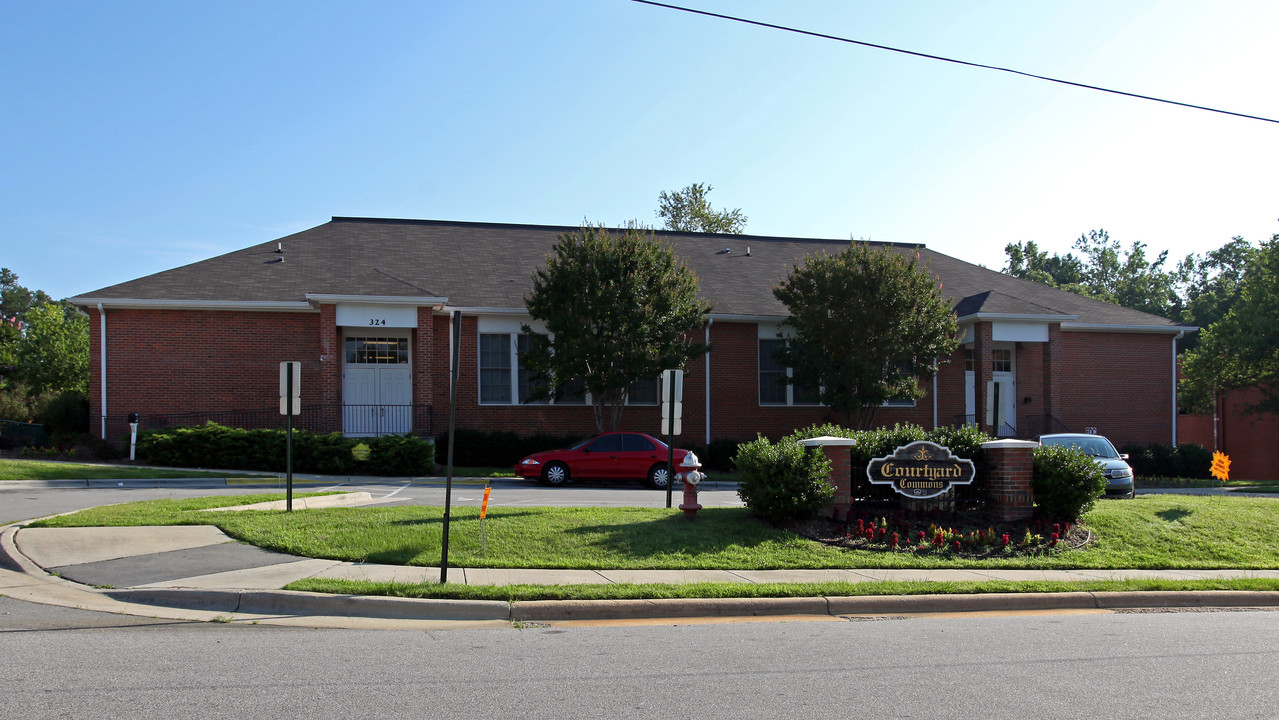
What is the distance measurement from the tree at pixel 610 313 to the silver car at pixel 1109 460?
9075 mm

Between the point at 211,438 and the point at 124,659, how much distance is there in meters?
16.4

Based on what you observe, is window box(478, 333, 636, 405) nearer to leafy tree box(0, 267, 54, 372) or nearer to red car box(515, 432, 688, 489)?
red car box(515, 432, 688, 489)

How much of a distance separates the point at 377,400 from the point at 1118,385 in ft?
75.1

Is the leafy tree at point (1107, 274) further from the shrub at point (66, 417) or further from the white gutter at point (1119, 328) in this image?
the shrub at point (66, 417)

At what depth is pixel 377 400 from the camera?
2508 cm

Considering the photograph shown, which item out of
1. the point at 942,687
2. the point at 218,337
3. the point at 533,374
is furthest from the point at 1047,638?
the point at 218,337

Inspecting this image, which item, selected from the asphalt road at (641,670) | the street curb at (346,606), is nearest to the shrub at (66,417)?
the asphalt road at (641,670)

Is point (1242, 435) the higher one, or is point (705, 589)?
point (705, 589)

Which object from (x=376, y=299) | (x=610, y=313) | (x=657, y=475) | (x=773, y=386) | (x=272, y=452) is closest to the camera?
(x=657, y=475)

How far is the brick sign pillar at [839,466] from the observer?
12.0 m

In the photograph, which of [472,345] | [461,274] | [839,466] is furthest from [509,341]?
[839,466]

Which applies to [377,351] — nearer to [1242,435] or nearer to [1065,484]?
[1065,484]

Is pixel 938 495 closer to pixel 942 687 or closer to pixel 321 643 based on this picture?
pixel 942 687

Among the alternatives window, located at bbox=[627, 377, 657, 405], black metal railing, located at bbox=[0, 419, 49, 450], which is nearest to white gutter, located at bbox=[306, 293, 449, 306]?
window, located at bbox=[627, 377, 657, 405]
